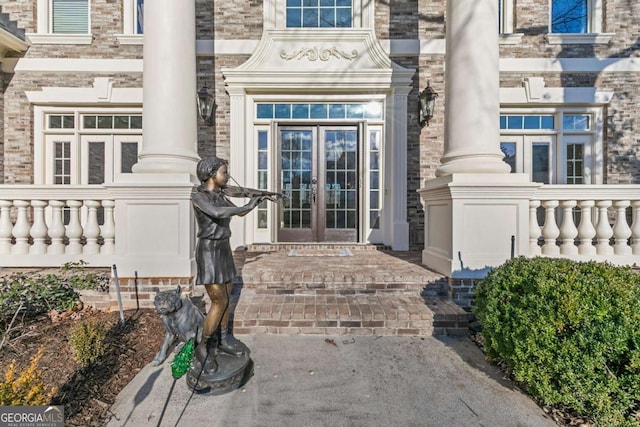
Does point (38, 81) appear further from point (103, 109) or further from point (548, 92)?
point (548, 92)

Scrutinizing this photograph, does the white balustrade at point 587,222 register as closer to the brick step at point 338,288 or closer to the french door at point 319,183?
the brick step at point 338,288

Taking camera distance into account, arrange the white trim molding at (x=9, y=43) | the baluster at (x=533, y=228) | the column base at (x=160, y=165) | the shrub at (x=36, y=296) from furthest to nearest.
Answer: the white trim molding at (x=9, y=43) → the baluster at (x=533, y=228) → the column base at (x=160, y=165) → the shrub at (x=36, y=296)

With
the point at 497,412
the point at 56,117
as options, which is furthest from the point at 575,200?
the point at 56,117

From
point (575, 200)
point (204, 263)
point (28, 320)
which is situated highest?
point (575, 200)

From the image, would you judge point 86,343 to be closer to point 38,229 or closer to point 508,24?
point 38,229

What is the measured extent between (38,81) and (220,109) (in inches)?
144

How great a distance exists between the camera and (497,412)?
6.98 ft

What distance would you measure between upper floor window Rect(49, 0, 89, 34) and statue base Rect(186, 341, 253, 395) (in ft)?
24.4

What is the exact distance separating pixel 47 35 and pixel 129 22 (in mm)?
1558

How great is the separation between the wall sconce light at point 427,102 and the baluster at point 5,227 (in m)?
6.63

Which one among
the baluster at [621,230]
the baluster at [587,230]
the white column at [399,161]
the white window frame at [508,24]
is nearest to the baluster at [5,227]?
the white column at [399,161]

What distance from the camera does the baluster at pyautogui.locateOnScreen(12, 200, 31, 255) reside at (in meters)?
4.28

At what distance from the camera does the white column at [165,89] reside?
3799 mm

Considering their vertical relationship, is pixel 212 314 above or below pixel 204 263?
below
